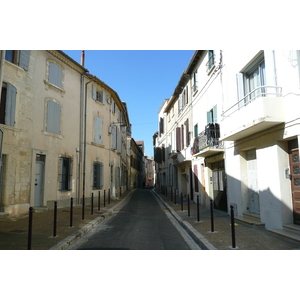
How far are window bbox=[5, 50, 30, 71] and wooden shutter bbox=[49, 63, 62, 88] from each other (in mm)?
1666

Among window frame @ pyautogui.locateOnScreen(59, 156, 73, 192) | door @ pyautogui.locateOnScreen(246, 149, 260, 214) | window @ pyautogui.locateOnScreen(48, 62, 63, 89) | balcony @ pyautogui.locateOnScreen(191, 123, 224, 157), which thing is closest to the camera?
door @ pyautogui.locateOnScreen(246, 149, 260, 214)

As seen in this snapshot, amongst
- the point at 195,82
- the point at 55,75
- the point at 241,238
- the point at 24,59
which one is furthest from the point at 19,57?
the point at 241,238

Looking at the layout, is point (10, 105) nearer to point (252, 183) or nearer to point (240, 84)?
point (240, 84)

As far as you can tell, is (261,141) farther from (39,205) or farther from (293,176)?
(39,205)

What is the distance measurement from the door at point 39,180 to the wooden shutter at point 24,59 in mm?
3917

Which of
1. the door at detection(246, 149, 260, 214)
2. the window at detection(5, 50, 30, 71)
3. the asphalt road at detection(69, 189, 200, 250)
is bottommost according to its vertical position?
the asphalt road at detection(69, 189, 200, 250)

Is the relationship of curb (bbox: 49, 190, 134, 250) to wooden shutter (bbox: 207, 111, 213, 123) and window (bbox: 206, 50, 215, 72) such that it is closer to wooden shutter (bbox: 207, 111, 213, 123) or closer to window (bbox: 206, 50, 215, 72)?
wooden shutter (bbox: 207, 111, 213, 123)

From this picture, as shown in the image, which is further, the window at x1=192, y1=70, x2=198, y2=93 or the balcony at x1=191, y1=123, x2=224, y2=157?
the window at x1=192, y1=70, x2=198, y2=93

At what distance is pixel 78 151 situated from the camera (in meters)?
14.8

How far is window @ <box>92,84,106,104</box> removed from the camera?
652 inches

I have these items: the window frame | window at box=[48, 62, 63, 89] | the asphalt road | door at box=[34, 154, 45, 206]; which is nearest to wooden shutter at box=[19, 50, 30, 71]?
window at box=[48, 62, 63, 89]

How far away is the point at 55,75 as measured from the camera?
1324 cm

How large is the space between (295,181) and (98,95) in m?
13.9
